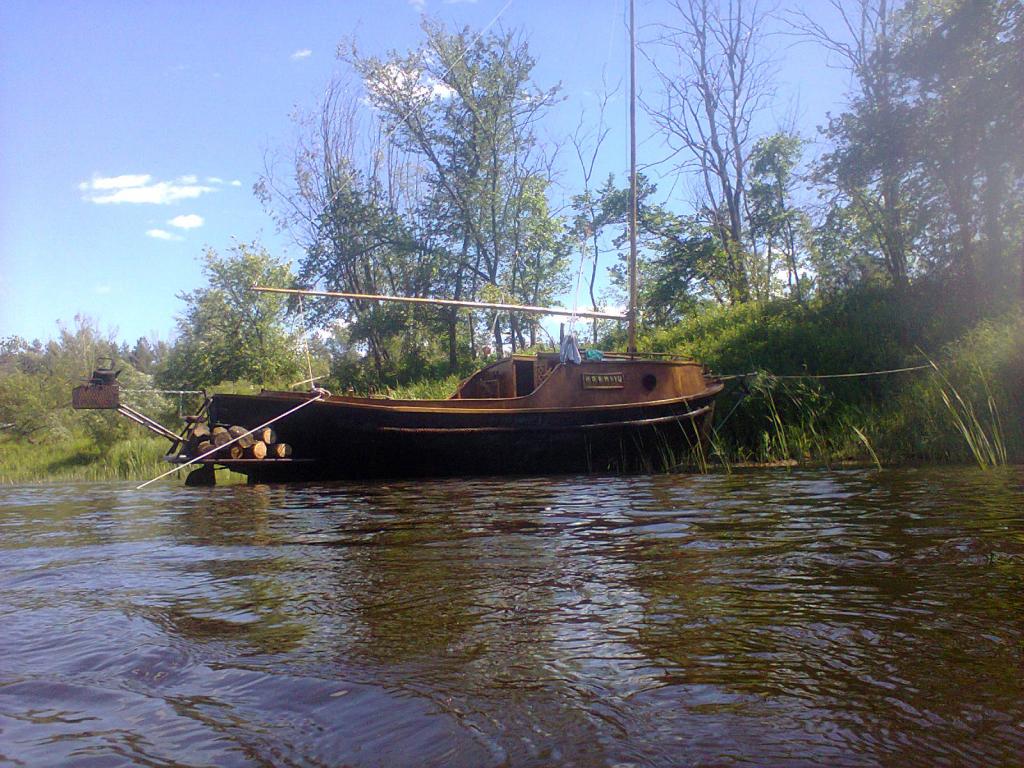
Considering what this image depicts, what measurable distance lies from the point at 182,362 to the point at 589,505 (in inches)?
1118

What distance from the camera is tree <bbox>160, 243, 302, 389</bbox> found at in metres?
30.3

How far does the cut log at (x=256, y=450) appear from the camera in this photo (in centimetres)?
1062

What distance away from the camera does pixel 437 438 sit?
1078 cm

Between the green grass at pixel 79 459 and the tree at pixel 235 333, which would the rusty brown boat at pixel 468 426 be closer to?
the green grass at pixel 79 459

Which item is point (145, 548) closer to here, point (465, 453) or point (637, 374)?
point (465, 453)

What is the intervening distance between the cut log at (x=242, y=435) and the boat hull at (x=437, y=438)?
0.51ft

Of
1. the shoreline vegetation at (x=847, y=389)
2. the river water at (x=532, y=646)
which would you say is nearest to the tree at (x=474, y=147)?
the shoreline vegetation at (x=847, y=389)

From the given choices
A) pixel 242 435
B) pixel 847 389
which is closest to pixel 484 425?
pixel 242 435

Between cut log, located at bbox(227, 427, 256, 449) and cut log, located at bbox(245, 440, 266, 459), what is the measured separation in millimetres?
59

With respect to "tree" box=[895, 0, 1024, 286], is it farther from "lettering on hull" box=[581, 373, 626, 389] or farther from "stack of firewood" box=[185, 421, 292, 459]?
"stack of firewood" box=[185, 421, 292, 459]

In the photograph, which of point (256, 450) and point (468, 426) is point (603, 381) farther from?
point (256, 450)

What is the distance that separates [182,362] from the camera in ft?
101

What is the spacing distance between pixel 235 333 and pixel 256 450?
22.2 metres

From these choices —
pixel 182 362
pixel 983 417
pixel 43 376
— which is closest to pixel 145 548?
pixel 983 417
